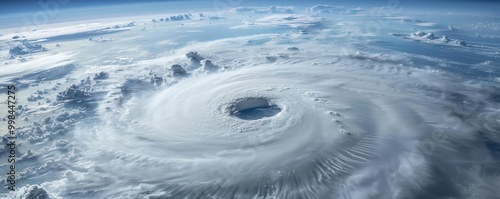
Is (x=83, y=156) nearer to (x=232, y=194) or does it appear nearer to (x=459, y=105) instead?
(x=232, y=194)

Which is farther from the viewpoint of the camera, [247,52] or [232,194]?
[247,52]

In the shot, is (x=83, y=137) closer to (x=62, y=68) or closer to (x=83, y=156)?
A: (x=83, y=156)

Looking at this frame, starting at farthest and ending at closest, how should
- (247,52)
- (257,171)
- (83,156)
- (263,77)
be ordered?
(247,52) < (263,77) < (83,156) < (257,171)

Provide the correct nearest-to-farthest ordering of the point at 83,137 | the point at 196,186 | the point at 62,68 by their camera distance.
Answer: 1. the point at 196,186
2. the point at 83,137
3. the point at 62,68

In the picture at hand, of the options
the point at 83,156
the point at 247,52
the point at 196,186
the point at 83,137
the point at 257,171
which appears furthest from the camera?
the point at 247,52

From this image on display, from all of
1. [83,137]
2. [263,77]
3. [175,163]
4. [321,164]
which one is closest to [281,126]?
[321,164]

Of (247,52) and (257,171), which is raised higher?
(247,52)

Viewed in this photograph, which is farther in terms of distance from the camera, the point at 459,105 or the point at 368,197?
the point at 459,105

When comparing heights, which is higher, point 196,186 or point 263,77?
point 263,77

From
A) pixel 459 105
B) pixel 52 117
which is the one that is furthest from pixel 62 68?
pixel 459 105

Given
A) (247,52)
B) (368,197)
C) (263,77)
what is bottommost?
(368,197)
